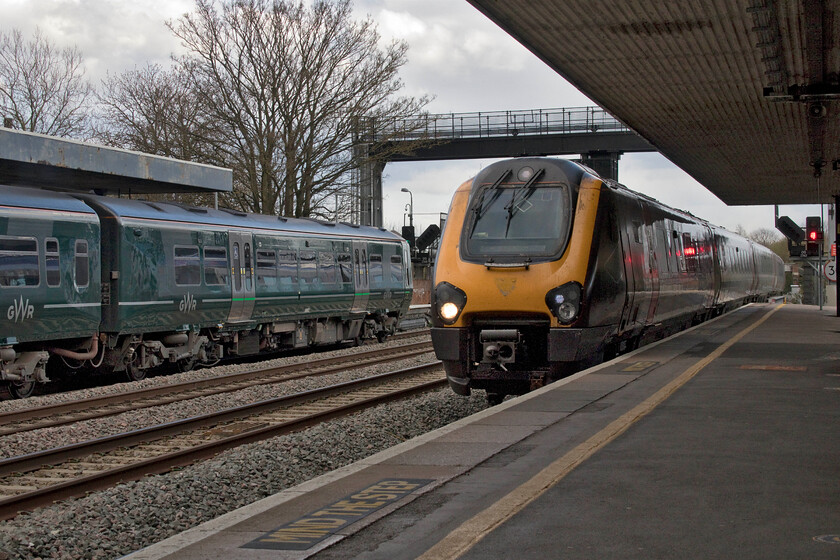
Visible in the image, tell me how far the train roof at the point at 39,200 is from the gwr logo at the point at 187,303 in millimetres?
2833

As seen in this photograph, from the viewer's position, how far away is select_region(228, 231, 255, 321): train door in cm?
2008

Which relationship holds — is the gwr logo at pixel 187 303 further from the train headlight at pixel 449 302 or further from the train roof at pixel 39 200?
the train headlight at pixel 449 302

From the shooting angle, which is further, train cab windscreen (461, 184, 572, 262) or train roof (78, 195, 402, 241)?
train roof (78, 195, 402, 241)

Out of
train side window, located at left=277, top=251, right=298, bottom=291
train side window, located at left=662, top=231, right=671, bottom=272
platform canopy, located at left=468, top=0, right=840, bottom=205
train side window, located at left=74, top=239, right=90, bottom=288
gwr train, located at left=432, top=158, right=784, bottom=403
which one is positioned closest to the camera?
gwr train, located at left=432, top=158, right=784, bottom=403

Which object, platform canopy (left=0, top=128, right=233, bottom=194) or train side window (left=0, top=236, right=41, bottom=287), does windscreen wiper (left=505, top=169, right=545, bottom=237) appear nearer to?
train side window (left=0, top=236, right=41, bottom=287)

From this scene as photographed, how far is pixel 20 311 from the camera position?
14.6 metres

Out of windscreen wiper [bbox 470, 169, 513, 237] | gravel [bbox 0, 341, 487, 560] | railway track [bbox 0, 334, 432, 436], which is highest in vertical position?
windscreen wiper [bbox 470, 169, 513, 237]

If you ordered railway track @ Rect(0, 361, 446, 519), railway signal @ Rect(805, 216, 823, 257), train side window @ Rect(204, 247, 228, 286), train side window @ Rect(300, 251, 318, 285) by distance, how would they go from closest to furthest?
railway track @ Rect(0, 361, 446, 519) < train side window @ Rect(204, 247, 228, 286) < train side window @ Rect(300, 251, 318, 285) < railway signal @ Rect(805, 216, 823, 257)

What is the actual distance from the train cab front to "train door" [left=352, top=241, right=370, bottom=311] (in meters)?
12.7

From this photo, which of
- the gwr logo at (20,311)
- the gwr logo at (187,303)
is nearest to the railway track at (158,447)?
the gwr logo at (20,311)

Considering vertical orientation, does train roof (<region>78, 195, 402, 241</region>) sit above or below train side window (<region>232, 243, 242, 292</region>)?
above

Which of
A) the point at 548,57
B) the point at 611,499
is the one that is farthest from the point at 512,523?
the point at 548,57

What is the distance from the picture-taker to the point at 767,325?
25.1 metres

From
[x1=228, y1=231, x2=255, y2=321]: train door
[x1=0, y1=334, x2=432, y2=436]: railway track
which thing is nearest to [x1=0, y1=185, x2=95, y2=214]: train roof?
[x1=0, y1=334, x2=432, y2=436]: railway track
